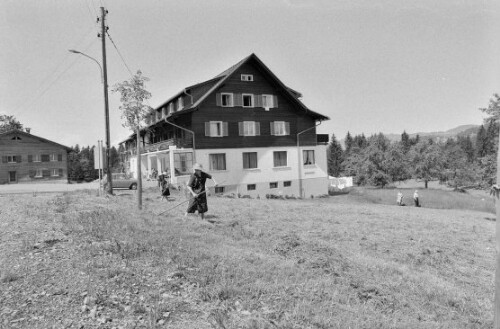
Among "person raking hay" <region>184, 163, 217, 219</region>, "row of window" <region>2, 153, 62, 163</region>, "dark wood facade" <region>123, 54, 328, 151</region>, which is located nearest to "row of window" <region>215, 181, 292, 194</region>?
"dark wood facade" <region>123, 54, 328, 151</region>

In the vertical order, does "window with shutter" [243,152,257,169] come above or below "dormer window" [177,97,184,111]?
below

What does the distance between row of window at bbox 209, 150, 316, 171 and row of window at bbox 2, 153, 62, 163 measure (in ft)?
116

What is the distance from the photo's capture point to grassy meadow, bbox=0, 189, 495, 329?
3.86m

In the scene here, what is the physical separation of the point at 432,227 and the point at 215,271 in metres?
12.4

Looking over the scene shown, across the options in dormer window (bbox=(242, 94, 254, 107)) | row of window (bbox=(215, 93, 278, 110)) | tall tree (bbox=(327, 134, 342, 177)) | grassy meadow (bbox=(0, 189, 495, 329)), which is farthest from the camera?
tall tree (bbox=(327, 134, 342, 177))

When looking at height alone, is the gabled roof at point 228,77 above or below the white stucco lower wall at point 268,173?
above

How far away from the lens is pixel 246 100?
1318 inches

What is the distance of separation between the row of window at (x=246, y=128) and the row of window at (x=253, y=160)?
200cm

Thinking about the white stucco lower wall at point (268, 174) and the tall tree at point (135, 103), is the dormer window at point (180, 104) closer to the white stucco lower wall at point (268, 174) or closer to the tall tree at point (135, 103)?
the white stucco lower wall at point (268, 174)

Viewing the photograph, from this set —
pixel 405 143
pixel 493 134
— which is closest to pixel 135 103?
pixel 493 134

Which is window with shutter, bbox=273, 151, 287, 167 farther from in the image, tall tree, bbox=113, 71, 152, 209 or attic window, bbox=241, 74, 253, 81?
tall tree, bbox=113, 71, 152, 209

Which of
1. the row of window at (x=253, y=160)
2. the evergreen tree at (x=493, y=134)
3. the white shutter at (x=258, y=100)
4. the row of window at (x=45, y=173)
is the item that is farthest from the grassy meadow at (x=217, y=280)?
the row of window at (x=45, y=173)

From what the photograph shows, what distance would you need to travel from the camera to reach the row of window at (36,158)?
4903cm

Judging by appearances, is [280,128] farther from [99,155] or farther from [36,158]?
[36,158]
